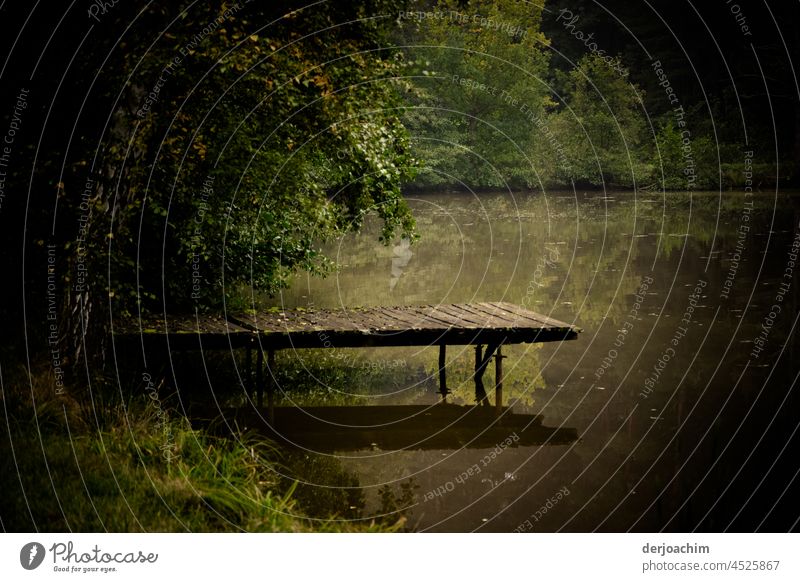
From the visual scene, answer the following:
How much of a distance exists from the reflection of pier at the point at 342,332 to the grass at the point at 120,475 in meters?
2.31

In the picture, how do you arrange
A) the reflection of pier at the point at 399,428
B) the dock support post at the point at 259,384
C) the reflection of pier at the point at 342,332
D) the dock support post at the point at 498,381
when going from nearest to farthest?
the reflection of pier at the point at 399,428 → the reflection of pier at the point at 342,332 → the dock support post at the point at 259,384 → the dock support post at the point at 498,381

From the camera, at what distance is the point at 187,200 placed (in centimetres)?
1181

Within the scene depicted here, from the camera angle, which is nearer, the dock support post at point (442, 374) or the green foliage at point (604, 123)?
the dock support post at point (442, 374)

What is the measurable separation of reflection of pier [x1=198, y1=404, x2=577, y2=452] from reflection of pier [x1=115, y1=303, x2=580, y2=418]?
0.44 meters

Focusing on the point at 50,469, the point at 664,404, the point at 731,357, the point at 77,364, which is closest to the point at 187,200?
the point at 77,364

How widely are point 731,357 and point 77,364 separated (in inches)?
370

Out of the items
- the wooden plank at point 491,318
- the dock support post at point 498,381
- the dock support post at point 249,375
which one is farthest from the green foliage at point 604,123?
the dock support post at point 249,375

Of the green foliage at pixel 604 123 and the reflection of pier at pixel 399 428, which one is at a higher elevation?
the green foliage at pixel 604 123

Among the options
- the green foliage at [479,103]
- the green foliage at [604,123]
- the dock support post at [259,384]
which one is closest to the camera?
the dock support post at [259,384]

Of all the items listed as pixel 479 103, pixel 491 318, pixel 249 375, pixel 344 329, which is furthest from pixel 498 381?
pixel 479 103

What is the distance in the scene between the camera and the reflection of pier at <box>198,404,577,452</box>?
10.8 meters

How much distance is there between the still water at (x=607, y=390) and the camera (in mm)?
8992

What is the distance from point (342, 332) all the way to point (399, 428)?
4.62 ft

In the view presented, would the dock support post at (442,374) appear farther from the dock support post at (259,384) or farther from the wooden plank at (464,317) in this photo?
the dock support post at (259,384)
